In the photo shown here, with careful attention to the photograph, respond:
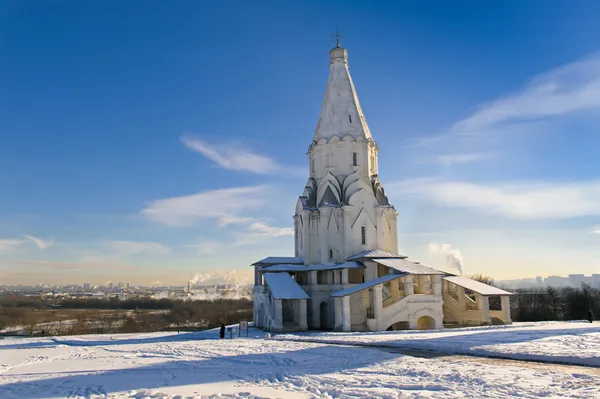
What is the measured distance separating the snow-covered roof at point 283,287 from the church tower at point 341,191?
369 centimetres

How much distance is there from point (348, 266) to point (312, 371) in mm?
20349

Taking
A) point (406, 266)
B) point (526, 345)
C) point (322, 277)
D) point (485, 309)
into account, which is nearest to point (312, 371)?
point (526, 345)

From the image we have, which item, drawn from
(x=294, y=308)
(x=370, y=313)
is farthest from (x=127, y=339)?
(x=370, y=313)

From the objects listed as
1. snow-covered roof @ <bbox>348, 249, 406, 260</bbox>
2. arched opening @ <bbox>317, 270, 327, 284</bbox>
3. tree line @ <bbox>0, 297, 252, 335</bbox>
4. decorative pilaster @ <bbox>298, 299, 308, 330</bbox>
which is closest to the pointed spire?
snow-covered roof @ <bbox>348, 249, 406, 260</bbox>

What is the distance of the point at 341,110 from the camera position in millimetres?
38281

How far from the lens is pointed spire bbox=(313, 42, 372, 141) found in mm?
37781

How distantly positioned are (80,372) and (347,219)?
2466 centimetres

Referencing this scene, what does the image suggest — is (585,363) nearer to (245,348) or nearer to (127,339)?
(245,348)

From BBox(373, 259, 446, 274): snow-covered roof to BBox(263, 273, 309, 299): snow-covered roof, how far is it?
5565 mm

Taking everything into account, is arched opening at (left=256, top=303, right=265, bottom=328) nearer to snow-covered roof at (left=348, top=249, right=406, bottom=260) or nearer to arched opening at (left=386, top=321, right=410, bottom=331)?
snow-covered roof at (left=348, top=249, right=406, bottom=260)

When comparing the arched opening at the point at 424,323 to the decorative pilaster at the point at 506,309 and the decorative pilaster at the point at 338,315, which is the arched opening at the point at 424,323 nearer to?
the decorative pilaster at the point at 506,309

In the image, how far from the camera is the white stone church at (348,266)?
2898 cm

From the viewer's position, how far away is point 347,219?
3556 cm

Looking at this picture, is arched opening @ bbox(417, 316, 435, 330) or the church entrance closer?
arched opening @ bbox(417, 316, 435, 330)
